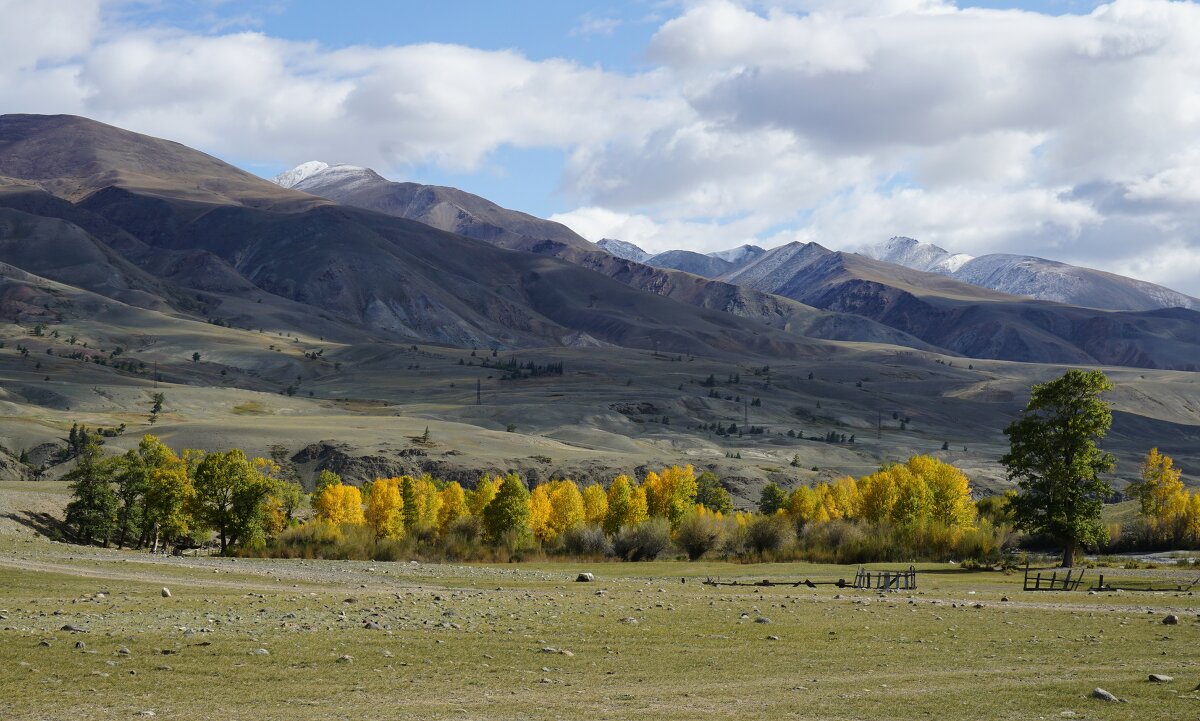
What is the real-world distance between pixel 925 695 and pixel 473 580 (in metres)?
25.9

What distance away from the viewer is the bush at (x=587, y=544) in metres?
64.6

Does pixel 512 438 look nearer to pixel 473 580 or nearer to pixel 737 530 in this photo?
pixel 737 530

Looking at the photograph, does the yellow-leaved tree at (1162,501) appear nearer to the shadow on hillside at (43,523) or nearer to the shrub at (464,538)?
the shrub at (464,538)

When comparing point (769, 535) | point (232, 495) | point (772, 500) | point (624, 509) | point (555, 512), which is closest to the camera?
point (232, 495)

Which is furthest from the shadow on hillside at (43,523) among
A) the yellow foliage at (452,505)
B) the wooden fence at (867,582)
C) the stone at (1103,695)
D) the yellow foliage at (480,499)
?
the stone at (1103,695)

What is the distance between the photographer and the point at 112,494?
7094 centimetres

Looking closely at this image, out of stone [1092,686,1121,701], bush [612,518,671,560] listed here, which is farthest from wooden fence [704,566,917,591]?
stone [1092,686,1121,701]

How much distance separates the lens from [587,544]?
2552 inches

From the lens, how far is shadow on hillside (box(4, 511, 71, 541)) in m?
65.6

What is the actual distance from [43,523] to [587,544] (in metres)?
31.8

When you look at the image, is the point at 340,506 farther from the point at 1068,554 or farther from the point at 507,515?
the point at 1068,554

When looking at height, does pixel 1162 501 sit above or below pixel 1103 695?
above

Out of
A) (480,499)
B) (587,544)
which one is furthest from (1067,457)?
Result: (480,499)

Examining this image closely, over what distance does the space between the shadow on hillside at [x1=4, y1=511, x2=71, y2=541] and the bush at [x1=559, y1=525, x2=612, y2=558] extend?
28.0 metres
